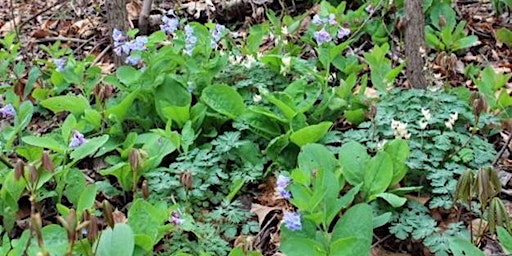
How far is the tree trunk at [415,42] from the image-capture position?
9.63 ft

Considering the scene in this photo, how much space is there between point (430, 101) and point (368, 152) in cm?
34

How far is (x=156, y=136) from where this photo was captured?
2652 millimetres

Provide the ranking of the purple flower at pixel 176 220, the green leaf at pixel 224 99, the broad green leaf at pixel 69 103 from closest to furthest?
the purple flower at pixel 176 220 < the green leaf at pixel 224 99 < the broad green leaf at pixel 69 103

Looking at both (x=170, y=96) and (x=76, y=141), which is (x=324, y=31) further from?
(x=76, y=141)

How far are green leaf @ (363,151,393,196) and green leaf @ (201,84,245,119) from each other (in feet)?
2.14

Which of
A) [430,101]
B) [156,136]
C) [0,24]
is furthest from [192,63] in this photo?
[0,24]

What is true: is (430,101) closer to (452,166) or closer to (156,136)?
(452,166)

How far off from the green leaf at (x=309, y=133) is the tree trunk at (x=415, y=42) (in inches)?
25.1

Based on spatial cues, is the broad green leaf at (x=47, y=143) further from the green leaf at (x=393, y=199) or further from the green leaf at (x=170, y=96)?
the green leaf at (x=393, y=199)

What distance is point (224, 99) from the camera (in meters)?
2.75

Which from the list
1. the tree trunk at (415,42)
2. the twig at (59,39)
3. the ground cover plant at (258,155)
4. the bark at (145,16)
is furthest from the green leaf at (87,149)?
the twig at (59,39)

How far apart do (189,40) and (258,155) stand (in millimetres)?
649

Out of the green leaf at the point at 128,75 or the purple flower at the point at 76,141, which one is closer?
the purple flower at the point at 76,141

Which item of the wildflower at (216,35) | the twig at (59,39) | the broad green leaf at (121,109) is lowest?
the twig at (59,39)
